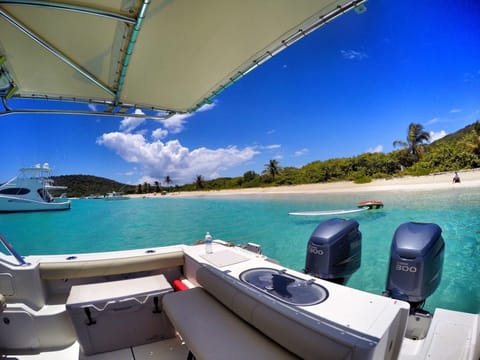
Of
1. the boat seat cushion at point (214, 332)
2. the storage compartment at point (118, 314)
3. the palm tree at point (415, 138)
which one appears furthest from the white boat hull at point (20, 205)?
the palm tree at point (415, 138)

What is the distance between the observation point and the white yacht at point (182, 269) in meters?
1.07

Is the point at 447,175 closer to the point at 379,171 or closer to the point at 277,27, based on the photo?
the point at 379,171

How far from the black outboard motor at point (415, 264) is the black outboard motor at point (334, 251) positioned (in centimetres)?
35

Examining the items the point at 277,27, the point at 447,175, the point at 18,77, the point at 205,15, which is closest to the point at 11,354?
the point at 18,77

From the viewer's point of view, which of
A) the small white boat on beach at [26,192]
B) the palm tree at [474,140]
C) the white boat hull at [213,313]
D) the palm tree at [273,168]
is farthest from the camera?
the palm tree at [273,168]

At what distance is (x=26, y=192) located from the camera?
68.3 feet

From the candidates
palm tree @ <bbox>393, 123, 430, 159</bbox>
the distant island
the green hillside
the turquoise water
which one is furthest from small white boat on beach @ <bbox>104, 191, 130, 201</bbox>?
palm tree @ <bbox>393, 123, 430, 159</bbox>

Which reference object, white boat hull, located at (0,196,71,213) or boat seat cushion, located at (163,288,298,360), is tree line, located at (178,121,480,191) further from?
white boat hull, located at (0,196,71,213)

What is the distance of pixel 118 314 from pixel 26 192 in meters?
26.3

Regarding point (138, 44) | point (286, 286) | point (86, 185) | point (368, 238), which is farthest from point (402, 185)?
point (86, 185)

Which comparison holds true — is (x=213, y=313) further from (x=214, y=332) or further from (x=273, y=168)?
(x=273, y=168)

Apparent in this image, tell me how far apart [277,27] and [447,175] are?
22.4m

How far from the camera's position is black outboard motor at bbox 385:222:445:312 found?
5.63ft

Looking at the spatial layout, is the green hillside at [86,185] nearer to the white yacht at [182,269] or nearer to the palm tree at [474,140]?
the white yacht at [182,269]
